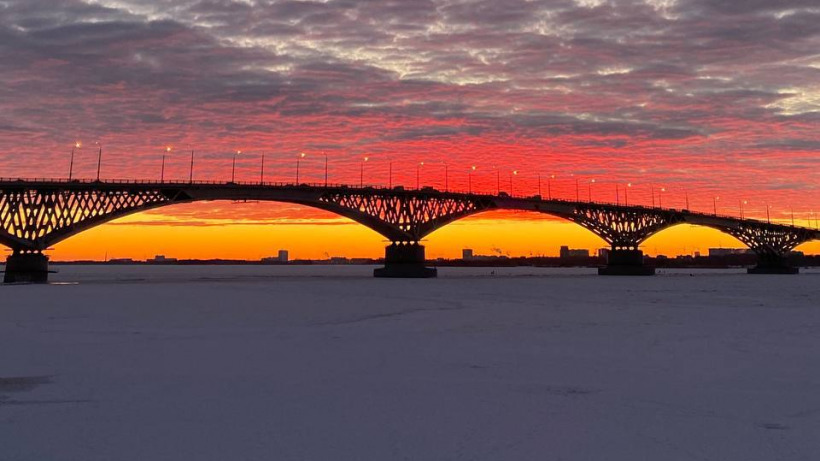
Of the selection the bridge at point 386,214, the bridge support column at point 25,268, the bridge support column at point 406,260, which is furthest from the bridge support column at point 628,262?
the bridge support column at point 25,268

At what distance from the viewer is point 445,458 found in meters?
8.28

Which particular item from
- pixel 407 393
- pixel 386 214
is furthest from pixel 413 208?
pixel 407 393

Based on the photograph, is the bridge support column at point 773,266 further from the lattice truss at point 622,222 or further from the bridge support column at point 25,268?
the bridge support column at point 25,268

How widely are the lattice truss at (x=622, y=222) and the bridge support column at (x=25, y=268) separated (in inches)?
3664

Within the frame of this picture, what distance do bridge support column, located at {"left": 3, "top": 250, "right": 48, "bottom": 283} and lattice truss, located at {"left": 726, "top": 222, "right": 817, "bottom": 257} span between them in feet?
489

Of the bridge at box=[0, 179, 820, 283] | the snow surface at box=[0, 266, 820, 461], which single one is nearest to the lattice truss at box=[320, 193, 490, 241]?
the bridge at box=[0, 179, 820, 283]

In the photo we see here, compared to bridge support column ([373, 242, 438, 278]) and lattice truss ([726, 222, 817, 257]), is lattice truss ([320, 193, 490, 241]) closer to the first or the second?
bridge support column ([373, 242, 438, 278])

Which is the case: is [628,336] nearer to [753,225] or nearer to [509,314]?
[509,314]

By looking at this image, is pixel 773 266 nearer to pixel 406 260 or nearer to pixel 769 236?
pixel 769 236

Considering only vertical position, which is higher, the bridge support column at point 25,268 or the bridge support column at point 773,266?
the bridge support column at point 773,266

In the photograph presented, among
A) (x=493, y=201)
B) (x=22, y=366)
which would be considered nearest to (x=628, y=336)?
(x=22, y=366)

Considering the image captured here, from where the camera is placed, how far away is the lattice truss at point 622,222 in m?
136

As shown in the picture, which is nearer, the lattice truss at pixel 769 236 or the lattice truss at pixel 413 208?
the lattice truss at pixel 413 208

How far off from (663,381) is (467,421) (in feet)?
18.5
